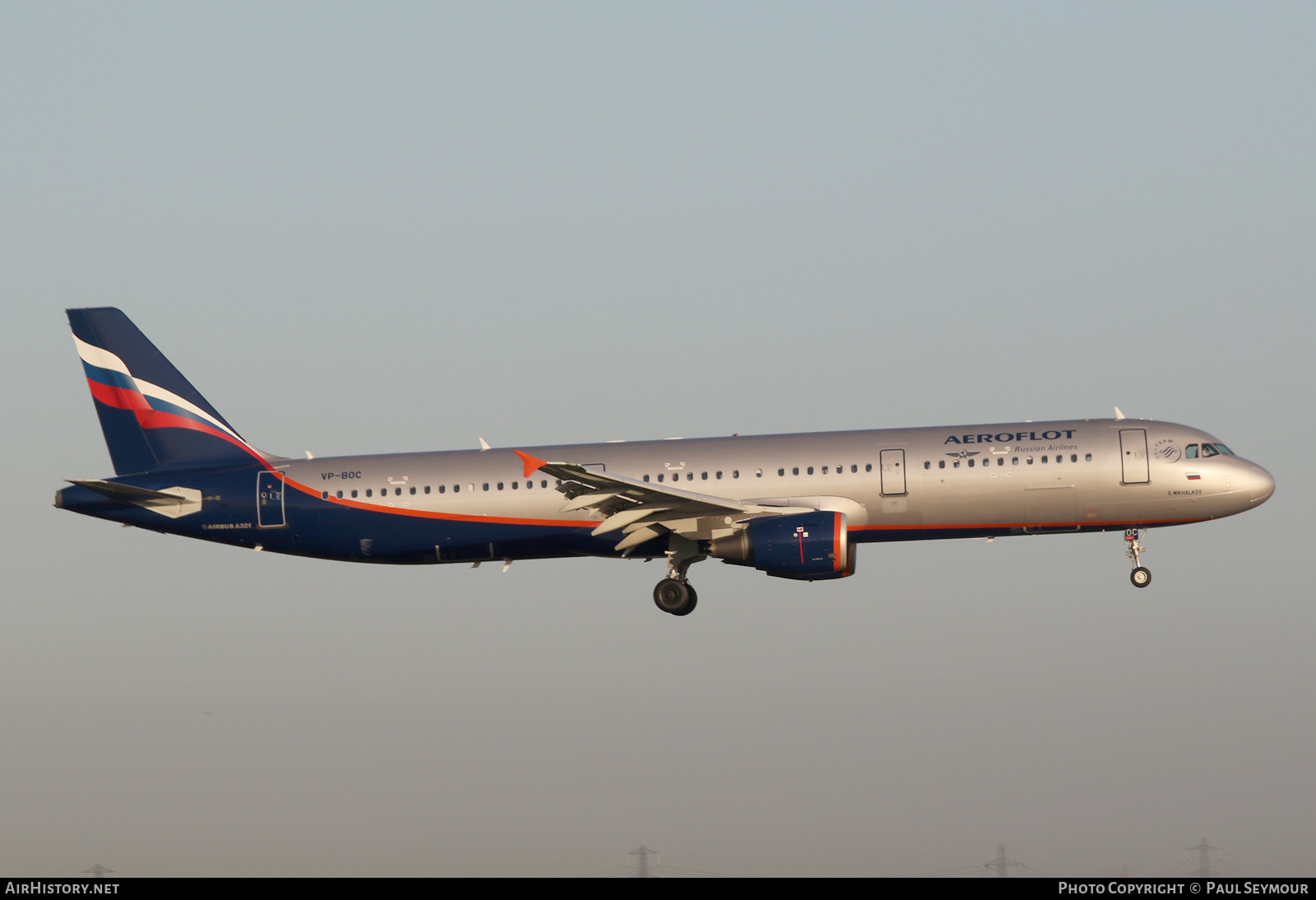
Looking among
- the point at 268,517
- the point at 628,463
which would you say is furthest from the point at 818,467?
the point at 268,517

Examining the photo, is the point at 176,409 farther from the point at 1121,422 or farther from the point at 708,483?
the point at 1121,422

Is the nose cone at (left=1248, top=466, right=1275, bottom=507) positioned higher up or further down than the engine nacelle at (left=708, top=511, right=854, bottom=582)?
higher up

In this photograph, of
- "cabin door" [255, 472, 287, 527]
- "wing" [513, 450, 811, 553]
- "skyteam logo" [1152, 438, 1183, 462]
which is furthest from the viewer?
"cabin door" [255, 472, 287, 527]

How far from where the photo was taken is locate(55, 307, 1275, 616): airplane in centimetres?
4059

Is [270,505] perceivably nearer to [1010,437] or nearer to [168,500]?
[168,500]

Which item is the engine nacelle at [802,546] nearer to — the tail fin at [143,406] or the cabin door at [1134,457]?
the cabin door at [1134,457]

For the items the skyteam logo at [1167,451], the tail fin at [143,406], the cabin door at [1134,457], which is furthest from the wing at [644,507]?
the tail fin at [143,406]

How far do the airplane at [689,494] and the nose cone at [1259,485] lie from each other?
6 cm

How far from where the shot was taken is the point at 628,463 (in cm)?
4281

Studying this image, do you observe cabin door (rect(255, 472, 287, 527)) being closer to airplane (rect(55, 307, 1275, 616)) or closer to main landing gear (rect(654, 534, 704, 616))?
airplane (rect(55, 307, 1275, 616))

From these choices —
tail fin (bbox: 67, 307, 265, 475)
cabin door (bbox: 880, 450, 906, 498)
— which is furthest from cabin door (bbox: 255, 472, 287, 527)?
cabin door (bbox: 880, 450, 906, 498)

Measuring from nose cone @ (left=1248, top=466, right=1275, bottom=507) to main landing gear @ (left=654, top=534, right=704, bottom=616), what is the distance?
14.6 meters

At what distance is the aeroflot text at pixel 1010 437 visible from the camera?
41062 millimetres
